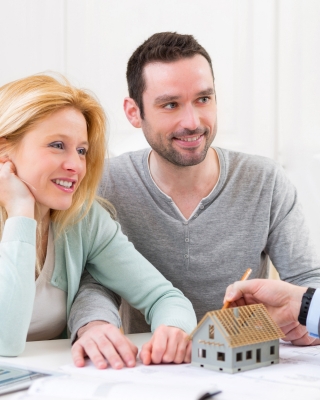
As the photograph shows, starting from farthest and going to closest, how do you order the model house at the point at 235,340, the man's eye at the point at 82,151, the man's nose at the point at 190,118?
the man's nose at the point at 190,118 < the man's eye at the point at 82,151 < the model house at the point at 235,340

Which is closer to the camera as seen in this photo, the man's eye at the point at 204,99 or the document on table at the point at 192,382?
the document on table at the point at 192,382

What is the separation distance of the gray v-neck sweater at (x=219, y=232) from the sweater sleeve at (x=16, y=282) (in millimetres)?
528

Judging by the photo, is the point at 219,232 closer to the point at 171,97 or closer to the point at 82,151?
the point at 171,97

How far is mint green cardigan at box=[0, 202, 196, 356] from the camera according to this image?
1.25 m

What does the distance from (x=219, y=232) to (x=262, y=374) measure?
792 mm

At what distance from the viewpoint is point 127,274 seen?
1.46 meters

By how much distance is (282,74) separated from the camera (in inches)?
100

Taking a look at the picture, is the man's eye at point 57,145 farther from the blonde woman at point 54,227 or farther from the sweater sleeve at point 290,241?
the sweater sleeve at point 290,241

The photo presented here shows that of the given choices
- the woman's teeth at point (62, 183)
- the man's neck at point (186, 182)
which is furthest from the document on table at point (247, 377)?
the man's neck at point (186, 182)

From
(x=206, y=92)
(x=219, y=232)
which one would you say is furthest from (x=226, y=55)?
(x=219, y=232)

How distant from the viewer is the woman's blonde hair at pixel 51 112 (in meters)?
1.39

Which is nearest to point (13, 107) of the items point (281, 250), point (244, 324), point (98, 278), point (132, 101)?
point (98, 278)

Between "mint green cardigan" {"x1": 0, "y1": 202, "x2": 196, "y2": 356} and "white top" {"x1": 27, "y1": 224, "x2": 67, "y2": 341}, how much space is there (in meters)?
0.01

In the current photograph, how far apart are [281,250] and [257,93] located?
3.29 ft
